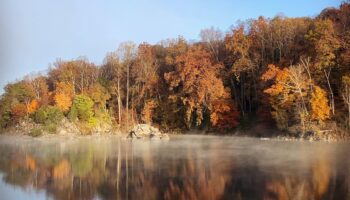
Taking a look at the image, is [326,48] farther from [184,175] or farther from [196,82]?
[184,175]

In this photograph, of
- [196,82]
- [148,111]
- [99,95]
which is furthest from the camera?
[99,95]

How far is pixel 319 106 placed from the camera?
1405 inches

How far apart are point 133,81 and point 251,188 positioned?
44.4m

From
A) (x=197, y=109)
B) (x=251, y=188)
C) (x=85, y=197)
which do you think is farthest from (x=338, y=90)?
(x=85, y=197)

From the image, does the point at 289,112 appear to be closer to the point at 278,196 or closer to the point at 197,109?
the point at 197,109

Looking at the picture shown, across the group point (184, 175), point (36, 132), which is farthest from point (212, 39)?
point (184, 175)

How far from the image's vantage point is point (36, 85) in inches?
2404

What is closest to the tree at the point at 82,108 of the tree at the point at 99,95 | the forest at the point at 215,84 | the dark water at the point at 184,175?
the forest at the point at 215,84

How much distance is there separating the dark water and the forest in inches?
454

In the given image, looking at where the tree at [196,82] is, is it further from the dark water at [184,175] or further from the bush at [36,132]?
the dark water at [184,175]

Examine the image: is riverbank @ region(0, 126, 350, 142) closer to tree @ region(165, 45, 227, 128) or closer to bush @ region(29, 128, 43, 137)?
bush @ region(29, 128, 43, 137)

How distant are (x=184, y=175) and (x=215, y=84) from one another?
29.8 metres

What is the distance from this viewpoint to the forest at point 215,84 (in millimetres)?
37000

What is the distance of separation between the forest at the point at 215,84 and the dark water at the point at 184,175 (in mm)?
11523
